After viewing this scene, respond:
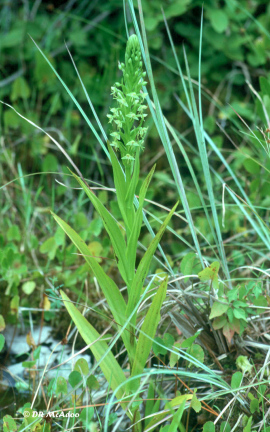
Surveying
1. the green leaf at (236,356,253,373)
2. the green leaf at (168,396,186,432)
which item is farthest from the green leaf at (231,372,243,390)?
the green leaf at (168,396,186,432)

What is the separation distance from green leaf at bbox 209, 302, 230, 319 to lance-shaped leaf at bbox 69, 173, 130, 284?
213 mm

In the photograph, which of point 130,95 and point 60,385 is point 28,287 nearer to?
point 60,385

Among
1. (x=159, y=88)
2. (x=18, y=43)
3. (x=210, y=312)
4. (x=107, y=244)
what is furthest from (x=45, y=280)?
(x=18, y=43)

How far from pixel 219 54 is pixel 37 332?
1.51 metres

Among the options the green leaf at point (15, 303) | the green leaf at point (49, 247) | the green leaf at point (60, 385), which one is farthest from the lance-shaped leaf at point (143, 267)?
the green leaf at point (49, 247)

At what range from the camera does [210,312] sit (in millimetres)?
977

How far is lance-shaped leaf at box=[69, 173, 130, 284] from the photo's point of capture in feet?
2.53

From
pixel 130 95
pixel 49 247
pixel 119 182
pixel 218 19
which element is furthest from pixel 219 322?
pixel 218 19

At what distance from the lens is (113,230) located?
0.79 metres

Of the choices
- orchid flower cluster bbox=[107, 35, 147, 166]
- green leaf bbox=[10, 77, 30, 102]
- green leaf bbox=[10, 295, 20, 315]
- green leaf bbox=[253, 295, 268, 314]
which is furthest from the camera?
green leaf bbox=[10, 77, 30, 102]

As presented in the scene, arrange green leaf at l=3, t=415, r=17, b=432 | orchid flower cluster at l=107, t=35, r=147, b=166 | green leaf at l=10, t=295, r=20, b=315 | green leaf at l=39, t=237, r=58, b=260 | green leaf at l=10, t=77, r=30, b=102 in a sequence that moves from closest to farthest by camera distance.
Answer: orchid flower cluster at l=107, t=35, r=147, b=166
green leaf at l=3, t=415, r=17, b=432
green leaf at l=10, t=295, r=20, b=315
green leaf at l=39, t=237, r=58, b=260
green leaf at l=10, t=77, r=30, b=102

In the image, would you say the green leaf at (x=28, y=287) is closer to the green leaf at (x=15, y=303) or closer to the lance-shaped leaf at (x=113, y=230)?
the green leaf at (x=15, y=303)

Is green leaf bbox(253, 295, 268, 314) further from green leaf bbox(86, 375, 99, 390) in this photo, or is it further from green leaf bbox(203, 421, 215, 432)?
green leaf bbox(86, 375, 99, 390)

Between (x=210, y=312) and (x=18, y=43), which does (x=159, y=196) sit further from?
(x=18, y=43)
